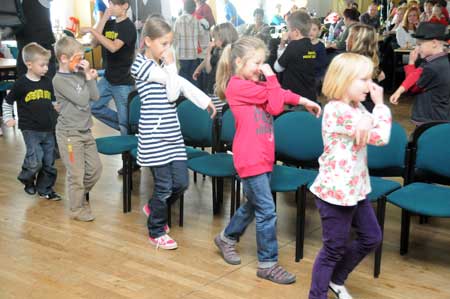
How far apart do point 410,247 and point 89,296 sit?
197cm

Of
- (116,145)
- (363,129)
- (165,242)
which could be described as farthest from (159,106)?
(363,129)

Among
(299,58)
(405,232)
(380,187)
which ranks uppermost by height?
(299,58)

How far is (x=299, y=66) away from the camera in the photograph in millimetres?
5176

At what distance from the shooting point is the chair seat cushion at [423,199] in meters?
3.06

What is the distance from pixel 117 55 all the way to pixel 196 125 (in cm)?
120

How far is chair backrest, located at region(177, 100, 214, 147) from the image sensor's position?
441 cm

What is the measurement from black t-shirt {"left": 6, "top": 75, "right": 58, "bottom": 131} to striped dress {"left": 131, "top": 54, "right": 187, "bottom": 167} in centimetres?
127

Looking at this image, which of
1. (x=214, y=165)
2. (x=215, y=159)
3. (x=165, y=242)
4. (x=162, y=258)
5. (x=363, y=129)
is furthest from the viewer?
(x=215, y=159)

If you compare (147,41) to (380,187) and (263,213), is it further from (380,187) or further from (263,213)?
(380,187)

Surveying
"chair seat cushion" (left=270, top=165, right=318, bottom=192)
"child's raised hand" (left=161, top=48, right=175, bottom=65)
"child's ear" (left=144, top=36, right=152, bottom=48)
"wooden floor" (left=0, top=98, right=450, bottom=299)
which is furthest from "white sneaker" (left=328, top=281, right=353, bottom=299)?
"child's ear" (left=144, top=36, right=152, bottom=48)

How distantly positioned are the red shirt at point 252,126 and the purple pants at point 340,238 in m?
0.49

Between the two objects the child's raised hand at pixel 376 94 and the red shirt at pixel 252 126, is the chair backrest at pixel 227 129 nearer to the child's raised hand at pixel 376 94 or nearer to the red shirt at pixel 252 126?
the red shirt at pixel 252 126

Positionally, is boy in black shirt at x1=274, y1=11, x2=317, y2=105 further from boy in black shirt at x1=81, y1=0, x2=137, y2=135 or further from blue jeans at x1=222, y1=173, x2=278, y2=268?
blue jeans at x1=222, y1=173, x2=278, y2=268

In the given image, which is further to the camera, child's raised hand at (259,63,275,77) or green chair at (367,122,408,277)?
green chair at (367,122,408,277)
